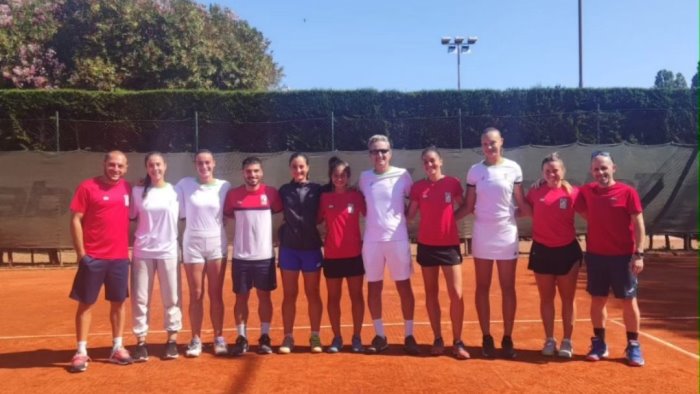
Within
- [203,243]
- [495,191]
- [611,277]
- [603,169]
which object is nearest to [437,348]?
[495,191]

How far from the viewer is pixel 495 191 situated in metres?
4.41

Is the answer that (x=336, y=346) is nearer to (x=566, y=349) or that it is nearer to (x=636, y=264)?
(x=566, y=349)

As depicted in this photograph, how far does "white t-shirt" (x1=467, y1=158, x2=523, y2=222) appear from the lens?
4406mm

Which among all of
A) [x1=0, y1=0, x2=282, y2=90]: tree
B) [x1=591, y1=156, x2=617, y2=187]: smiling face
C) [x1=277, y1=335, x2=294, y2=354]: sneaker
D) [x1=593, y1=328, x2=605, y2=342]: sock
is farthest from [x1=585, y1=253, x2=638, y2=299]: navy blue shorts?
[x1=0, y1=0, x2=282, y2=90]: tree

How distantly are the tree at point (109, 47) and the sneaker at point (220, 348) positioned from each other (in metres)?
13.6

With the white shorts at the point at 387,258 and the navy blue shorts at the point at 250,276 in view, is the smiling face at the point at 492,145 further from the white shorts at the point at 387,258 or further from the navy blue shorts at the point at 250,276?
the navy blue shorts at the point at 250,276

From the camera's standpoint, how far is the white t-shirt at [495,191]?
441 cm

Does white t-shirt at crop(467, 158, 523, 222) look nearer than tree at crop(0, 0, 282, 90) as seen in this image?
Yes

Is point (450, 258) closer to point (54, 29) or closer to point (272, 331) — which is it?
point (272, 331)

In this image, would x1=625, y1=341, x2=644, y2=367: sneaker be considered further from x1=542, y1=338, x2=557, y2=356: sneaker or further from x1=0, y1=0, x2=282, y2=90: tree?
x1=0, y1=0, x2=282, y2=90: tree

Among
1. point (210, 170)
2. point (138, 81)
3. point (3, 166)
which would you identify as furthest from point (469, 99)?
point (210, 170)

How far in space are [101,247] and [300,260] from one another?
1498 mm

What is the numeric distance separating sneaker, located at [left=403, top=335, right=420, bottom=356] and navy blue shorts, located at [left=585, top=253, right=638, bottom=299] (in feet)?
4.59

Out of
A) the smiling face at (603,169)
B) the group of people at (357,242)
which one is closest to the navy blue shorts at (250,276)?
the group of people at (357,242)
